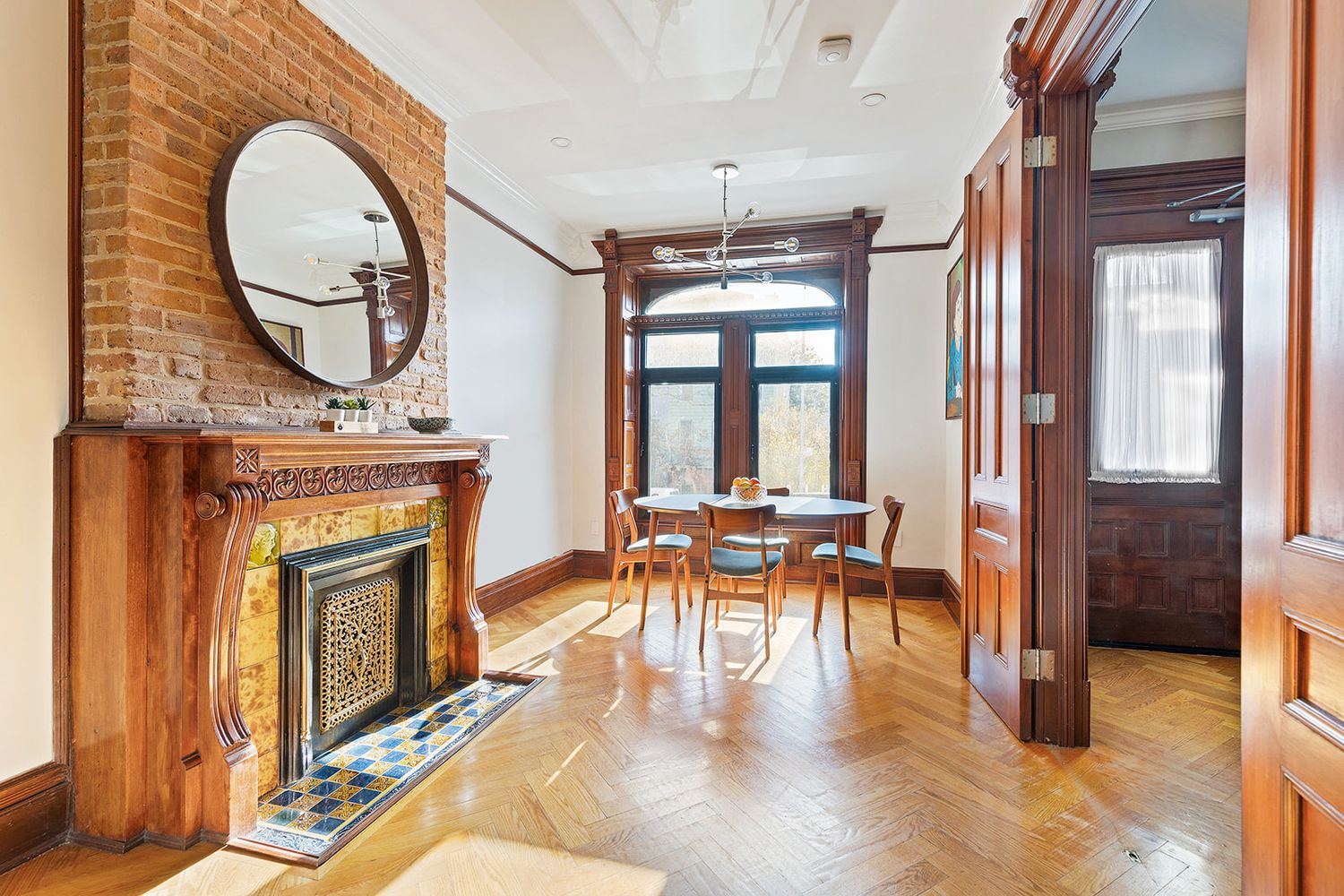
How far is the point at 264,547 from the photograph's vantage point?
204 centimetres

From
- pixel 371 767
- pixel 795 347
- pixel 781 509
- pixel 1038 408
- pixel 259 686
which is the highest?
pixel 795 347

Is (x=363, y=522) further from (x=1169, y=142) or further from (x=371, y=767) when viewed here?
(x=1169, y=142)

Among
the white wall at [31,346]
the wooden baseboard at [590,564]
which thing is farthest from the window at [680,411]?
the white wall at [31,346]

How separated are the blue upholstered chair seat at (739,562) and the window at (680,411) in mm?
1933

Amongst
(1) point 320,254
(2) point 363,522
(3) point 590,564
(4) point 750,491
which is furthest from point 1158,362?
(3) point 590,564

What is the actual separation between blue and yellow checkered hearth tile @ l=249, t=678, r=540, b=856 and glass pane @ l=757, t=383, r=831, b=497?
3130mm

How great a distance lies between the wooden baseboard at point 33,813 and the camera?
166 centimetres

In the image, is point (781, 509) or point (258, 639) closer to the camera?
point (258, 639)

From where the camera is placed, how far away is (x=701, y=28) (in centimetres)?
263

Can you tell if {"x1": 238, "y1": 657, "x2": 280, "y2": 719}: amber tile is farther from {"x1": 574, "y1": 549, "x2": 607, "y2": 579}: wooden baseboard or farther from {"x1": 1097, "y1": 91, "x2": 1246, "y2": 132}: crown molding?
{"x1": 1097, "y1": 91, "x2": 1246, "y2": 132}: crown molding

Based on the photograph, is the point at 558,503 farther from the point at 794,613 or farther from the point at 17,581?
the point at 17,581

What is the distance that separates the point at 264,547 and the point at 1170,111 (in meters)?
4.55

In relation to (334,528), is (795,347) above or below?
above

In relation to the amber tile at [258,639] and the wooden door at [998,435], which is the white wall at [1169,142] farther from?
the amber tile at [258,639]
